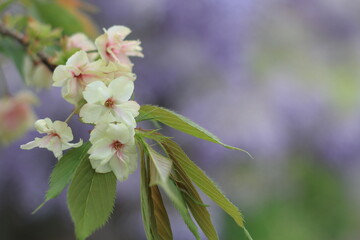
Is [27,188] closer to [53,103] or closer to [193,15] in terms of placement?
[53,103]

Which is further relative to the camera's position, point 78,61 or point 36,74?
point 36,74

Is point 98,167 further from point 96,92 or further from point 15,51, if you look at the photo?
point 15,51

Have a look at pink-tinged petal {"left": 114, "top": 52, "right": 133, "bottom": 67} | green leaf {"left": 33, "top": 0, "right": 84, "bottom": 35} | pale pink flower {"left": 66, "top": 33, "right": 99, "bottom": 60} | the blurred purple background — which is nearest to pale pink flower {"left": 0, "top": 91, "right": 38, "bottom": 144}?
green leaf {"left": 33, "top": 0, "right": 84, "bottom": 35}

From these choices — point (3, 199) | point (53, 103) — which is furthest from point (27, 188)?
point (53, 103)

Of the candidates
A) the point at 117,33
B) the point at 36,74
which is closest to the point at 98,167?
the point at 117,33

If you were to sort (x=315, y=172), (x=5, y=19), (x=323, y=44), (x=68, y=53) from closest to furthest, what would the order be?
(x=68, y=53) → (x=5, y=19) → (x=315, y=172) → (x=323, y=44)

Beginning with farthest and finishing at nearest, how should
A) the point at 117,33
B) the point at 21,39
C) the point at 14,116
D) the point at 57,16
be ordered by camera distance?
1. the point at 14,116
2. the point at 57,16
3. the point at 21,39
4. the point at 117,33

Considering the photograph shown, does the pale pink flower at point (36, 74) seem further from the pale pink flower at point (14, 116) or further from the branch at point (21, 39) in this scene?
the pale pink flower at point (14, 116)
